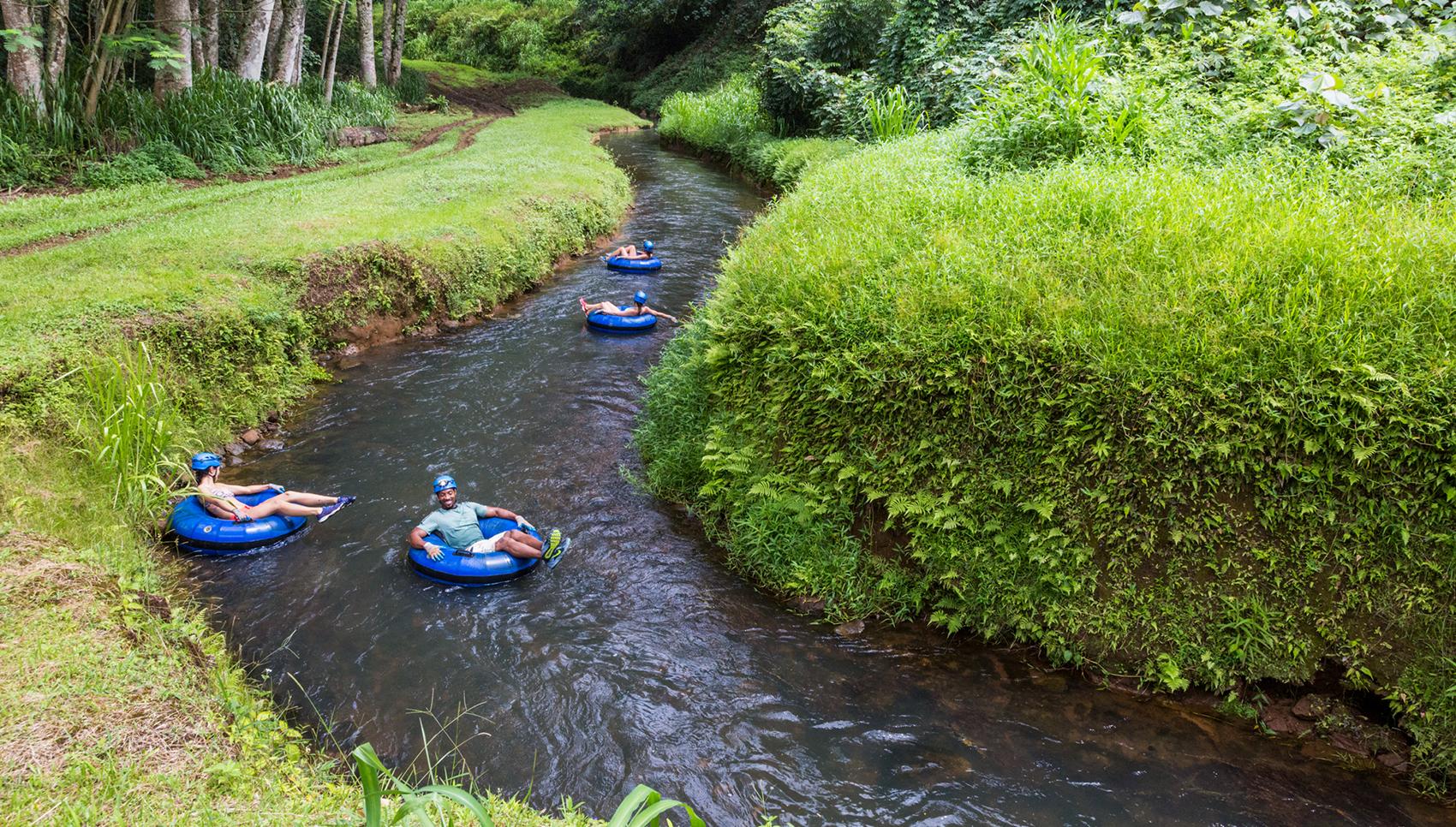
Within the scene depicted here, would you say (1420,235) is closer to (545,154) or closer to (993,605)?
(993,605)

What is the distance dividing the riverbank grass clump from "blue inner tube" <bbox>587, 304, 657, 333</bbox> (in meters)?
4.16

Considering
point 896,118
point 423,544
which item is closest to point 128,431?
point 423,544

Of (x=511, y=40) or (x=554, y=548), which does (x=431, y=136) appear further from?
(x=511, y=40)

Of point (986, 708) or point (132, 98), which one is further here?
point (132, 98)

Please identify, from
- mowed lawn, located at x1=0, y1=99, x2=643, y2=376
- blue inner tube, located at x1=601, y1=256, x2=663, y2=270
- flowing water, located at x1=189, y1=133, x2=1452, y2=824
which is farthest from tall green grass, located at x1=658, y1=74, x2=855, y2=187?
flowing water, located at x1=189, y1=133, x2=1452, y2=824

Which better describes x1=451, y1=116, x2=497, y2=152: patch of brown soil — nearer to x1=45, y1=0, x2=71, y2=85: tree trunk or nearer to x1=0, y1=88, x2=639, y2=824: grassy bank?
x1=0, y1=88, x2=639, y2=824: grassy bank

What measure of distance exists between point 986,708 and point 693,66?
33.3m

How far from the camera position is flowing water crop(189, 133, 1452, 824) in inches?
165

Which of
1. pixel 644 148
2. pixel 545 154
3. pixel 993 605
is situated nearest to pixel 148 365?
pixel 993 605

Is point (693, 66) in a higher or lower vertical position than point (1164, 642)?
higher

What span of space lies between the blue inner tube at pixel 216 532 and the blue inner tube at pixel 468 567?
42.9 inches

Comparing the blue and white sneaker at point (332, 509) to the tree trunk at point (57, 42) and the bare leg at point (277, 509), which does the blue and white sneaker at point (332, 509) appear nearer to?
the bare leg at point (277, 509)

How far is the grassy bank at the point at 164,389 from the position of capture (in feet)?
10.9

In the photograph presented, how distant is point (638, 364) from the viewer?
9.82 meters
